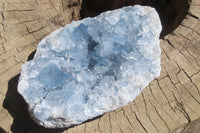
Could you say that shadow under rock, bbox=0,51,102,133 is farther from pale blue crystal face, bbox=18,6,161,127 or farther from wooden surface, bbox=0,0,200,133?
pale blue crystal face, bbox=18,6,161,127

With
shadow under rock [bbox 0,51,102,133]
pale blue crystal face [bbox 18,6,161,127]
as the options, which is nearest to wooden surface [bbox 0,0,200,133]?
shadow under rock [bbox 0,51,102,133]

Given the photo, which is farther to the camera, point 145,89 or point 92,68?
point 145,89

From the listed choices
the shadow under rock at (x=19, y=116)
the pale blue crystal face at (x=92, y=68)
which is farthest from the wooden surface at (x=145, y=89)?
the pale blue crystal face at (x=92, y=68)

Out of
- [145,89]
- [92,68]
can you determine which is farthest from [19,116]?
[145,89]

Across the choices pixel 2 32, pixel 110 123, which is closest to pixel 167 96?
pixel 110 123

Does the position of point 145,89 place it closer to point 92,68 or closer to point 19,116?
point 92,68
